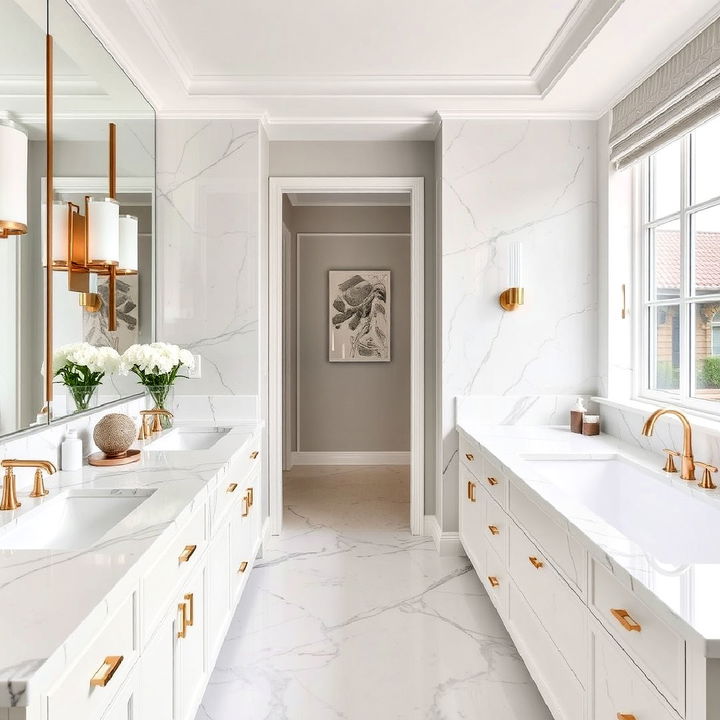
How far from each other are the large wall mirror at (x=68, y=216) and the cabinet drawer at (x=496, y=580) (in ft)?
5.81

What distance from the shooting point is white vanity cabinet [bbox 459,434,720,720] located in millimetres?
1092

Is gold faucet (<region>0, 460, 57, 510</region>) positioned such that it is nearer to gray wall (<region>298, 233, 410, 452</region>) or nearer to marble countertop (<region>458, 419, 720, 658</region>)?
marble countertop (<region>458, 419, 720, 658</region>)

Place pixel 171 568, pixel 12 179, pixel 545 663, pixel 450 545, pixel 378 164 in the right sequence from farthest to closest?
1. pixel 378 164
2. pixel 450 545
3. pixel 545 663
4. pixel 12 179
5. pixel 171 568

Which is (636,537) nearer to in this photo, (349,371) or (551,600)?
(551,600)

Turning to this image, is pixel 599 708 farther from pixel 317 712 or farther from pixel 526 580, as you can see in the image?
pixel 317 712

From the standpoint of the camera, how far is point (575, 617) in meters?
1.61

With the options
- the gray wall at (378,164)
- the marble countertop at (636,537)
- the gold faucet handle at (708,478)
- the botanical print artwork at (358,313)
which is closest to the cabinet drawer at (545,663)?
the marble countertop at (636,537)

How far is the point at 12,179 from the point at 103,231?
2.30ft

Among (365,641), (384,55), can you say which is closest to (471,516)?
(365,641)

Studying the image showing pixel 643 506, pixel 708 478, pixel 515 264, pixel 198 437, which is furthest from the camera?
pixel 515 264

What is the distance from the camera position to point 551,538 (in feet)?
5.90

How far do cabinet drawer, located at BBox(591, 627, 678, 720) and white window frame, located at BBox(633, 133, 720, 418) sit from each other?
135 cm

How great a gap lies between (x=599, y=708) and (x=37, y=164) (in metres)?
2.26

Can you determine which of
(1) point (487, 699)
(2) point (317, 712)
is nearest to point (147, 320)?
(2) point (317, 712)
